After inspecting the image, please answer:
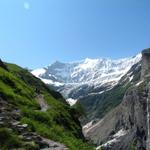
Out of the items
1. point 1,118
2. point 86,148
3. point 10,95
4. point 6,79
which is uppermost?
point 6,79

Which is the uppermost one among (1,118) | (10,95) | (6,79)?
(6,79)

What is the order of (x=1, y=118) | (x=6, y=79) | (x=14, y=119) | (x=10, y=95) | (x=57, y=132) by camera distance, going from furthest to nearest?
1. (x=6, y=79)
2. (x=10, y=95)
3. (x=57, y=132)
4. (x=14, y=119)
5. (x=1, y=118)

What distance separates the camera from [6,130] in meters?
24.9

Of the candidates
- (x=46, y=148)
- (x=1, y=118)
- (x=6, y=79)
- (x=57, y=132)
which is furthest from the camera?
(x=6, y=79)

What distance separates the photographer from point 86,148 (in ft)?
104

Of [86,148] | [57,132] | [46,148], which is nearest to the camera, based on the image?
[46,148]

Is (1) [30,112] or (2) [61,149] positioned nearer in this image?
(2) [61,149]

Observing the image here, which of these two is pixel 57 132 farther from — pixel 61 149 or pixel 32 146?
pixel 32 146

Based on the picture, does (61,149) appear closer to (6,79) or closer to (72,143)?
(72,143)

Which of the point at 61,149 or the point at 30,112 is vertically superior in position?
the point at 30,112

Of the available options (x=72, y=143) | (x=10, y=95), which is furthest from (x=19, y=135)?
(x=10, y=95)

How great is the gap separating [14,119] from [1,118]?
269 centimetres

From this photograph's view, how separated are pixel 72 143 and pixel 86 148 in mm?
1070

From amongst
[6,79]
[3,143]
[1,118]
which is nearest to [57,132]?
[1,118]
